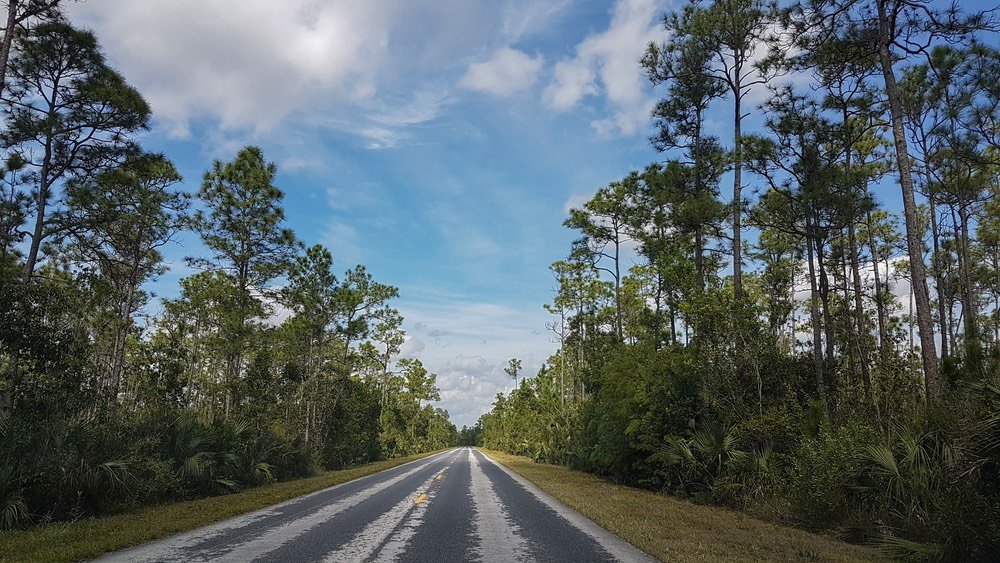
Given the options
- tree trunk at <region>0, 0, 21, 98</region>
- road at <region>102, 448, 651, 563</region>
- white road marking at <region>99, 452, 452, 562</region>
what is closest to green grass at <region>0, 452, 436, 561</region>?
white road marking at <region>99, 452, 452, 562</region>

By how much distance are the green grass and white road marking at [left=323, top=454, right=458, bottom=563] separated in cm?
303

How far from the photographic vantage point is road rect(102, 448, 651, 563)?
658cm

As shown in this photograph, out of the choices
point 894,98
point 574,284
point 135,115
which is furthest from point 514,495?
point 574,284

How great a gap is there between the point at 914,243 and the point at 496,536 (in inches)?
402

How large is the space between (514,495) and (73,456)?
992cm

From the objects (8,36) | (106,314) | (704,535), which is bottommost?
(704,535)

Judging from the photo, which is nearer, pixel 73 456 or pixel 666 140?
pixel 73 456

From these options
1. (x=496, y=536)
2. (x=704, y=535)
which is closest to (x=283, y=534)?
(x=496, y=536)

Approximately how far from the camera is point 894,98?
1166cm

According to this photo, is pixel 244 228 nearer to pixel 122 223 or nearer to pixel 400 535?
pixel 122 223

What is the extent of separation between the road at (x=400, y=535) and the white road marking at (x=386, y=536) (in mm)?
13

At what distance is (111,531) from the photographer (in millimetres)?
8109

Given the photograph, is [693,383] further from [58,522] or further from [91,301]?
[91,301]

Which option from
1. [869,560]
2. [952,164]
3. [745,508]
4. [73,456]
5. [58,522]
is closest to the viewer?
[869,560]
